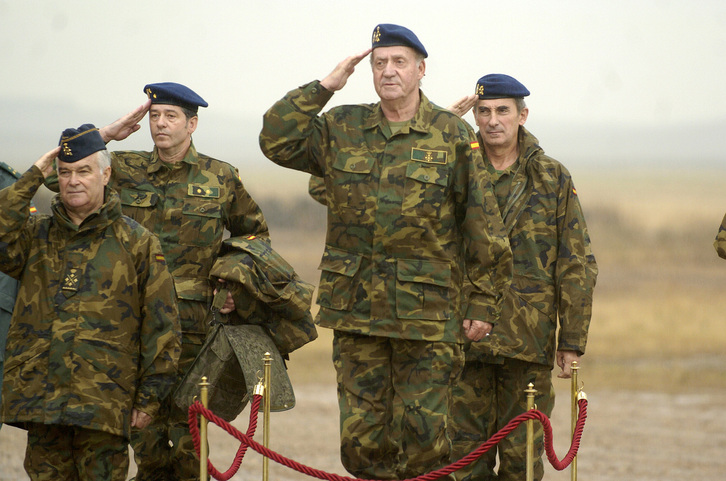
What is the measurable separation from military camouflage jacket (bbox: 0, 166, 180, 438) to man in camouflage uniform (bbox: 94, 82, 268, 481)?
1.14 metres

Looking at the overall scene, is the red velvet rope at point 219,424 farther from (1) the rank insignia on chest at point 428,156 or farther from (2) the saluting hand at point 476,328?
(1) the rank insignia on chest at point 428,156

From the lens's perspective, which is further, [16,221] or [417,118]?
[417,118]

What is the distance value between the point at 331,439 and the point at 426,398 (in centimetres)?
611

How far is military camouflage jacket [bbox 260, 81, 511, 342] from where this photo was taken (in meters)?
5.59

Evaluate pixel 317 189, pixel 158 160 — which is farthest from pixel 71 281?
pixel 317 189

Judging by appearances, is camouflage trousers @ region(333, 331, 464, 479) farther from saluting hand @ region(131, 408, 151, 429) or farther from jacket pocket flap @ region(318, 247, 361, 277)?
saluting hand @ region(131, 408, 151, 429)

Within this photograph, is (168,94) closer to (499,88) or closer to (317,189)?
(317,189)

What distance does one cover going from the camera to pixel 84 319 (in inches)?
204

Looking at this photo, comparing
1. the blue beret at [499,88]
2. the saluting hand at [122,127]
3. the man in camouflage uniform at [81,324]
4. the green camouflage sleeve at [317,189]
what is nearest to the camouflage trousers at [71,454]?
the man in camouflage uniform at [81,324]

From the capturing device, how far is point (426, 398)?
555 centimetres

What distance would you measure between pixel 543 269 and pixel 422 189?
4.09 feet

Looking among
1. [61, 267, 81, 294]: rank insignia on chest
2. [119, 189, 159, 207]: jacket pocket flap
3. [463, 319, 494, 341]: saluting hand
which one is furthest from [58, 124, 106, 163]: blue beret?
[463, 319, 494, 341]: saluting hand

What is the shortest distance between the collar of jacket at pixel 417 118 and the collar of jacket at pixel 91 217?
123 centimetres

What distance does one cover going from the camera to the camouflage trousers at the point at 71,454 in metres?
5.17
